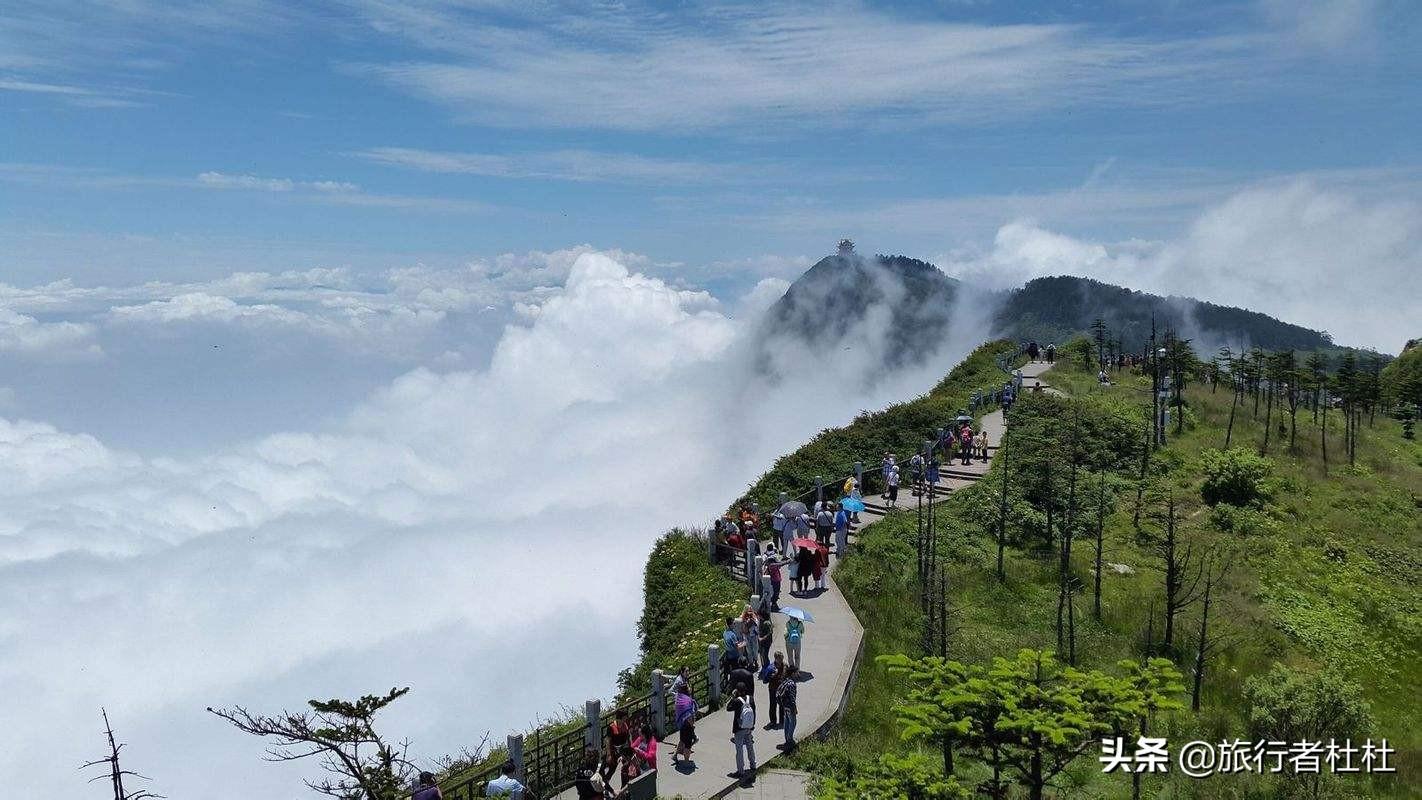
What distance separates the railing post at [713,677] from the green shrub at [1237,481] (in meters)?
23.3

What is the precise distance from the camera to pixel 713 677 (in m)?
18.5

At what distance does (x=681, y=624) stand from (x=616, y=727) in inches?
344

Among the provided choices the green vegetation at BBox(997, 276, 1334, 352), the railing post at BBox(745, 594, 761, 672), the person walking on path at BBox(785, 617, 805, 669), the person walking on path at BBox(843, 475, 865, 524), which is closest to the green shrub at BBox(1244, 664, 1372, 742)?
the person walking on path at BBox(785, 617, 805, 669)

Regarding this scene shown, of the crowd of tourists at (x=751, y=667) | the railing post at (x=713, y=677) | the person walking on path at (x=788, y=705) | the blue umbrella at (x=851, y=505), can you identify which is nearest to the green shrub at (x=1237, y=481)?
the crowd of tourists at (x=751, y=667)

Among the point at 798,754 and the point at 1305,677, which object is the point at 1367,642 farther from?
the point at 798,754

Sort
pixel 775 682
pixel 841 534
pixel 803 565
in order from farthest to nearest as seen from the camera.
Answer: pixel 841 534, pixel 803 565, pixel 775 682

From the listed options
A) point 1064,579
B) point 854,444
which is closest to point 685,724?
point 1064,579

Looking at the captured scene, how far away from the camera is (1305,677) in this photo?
18.8 meters

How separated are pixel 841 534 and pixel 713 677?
976 cm

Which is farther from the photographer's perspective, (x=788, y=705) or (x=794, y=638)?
(x=794, y=638)

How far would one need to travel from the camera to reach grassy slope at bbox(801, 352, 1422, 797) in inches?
705

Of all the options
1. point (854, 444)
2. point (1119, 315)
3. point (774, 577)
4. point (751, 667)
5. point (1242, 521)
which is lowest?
point (751, 667)

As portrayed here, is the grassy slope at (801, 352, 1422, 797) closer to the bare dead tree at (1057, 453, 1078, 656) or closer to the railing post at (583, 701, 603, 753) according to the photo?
the bare dead tree at (1057, 453, 1078, 656)

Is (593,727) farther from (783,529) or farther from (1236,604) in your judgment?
(1236,604)
